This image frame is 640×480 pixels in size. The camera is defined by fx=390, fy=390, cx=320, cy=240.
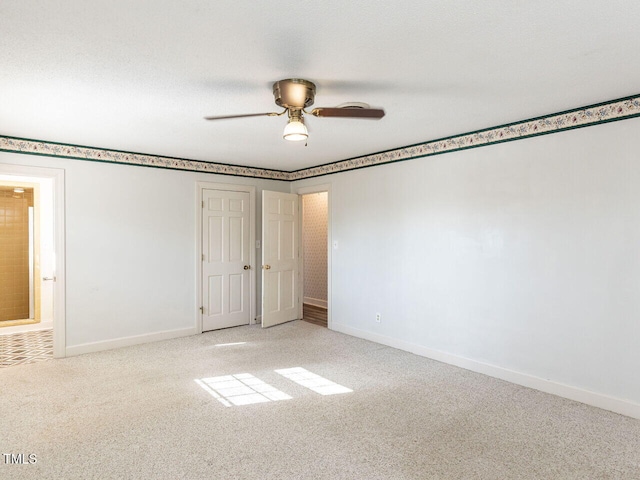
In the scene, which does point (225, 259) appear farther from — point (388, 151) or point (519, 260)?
point (519, 260)

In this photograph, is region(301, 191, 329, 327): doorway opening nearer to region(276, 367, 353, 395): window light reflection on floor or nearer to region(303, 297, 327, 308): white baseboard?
region(303, 297, 327, 308): white baseboard

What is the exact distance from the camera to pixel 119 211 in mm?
4676

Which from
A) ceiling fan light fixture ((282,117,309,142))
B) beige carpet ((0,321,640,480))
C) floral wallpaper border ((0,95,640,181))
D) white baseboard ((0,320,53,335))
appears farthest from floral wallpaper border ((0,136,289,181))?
ceiling fan light fixture ((282,117,309,142))

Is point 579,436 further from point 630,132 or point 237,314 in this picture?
point 237,314

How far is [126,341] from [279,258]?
2265 millimetres

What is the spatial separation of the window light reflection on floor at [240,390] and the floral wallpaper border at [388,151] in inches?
112

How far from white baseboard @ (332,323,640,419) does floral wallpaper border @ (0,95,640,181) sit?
84.3 inches

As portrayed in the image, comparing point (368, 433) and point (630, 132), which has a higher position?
point (630, 132)

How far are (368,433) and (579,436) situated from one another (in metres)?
1.42

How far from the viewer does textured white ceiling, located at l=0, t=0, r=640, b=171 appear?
1.76 meters

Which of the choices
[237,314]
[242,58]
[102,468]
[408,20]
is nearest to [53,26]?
[242,58]

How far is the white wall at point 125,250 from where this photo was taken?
4395 millimetres

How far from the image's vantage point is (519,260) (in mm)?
3551

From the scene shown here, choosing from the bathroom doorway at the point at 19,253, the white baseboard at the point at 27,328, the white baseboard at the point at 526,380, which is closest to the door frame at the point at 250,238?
the white baseboard at the point at 526,380
